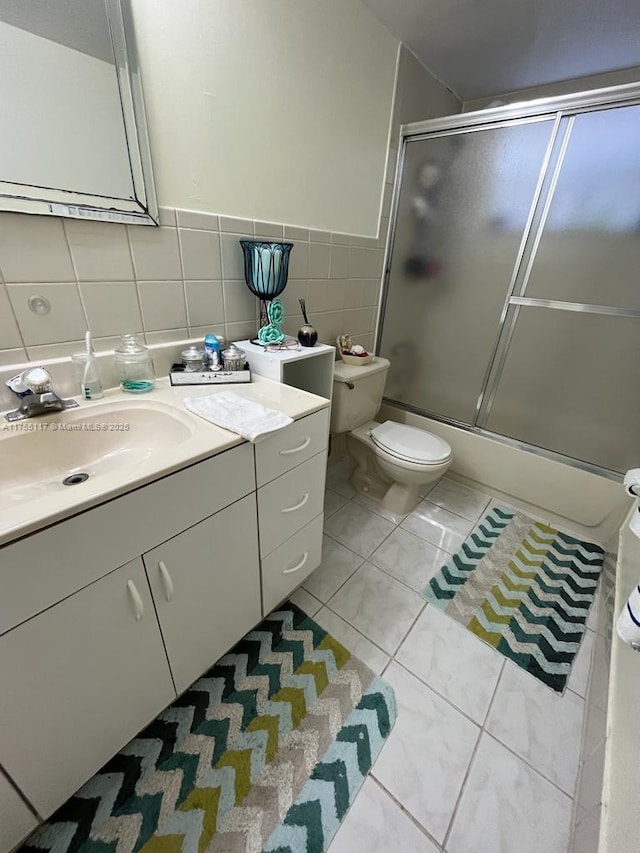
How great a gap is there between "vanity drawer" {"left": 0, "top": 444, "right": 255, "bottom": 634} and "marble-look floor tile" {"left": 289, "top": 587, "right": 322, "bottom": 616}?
0.66 m

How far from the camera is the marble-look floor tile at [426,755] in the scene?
0.78m

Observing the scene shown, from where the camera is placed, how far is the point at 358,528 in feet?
5.18

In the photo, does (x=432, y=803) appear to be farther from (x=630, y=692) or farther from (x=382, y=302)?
(x=382, y=302)

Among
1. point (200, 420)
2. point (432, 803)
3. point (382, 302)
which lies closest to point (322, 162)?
point (382, 302)

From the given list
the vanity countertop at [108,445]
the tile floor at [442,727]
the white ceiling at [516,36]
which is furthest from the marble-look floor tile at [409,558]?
the white ceiling at [516,36]

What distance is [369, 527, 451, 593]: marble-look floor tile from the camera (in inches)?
53.0

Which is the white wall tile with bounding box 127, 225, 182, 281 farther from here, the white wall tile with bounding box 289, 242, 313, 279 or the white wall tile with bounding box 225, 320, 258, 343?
the white wall tile with bounding box 289, 242, 313, 279

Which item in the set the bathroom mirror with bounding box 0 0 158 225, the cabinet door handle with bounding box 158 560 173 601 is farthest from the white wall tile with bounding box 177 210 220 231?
the cabinet door handle with bounding box 158 560 173 601

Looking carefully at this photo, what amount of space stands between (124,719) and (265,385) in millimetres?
872

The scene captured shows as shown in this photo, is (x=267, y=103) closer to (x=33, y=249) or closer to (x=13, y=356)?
(x=33, y=249)

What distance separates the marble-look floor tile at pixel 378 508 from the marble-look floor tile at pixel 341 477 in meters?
0.06

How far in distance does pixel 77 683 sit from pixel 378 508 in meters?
1.32

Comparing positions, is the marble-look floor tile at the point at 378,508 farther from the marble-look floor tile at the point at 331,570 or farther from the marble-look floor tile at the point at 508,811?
the marble-look floor tile at the point at 508,811

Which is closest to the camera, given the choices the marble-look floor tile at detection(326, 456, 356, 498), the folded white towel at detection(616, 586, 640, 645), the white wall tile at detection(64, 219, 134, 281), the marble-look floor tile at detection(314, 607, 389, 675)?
the folded white towel at detection(616, 586, 640, 645)
